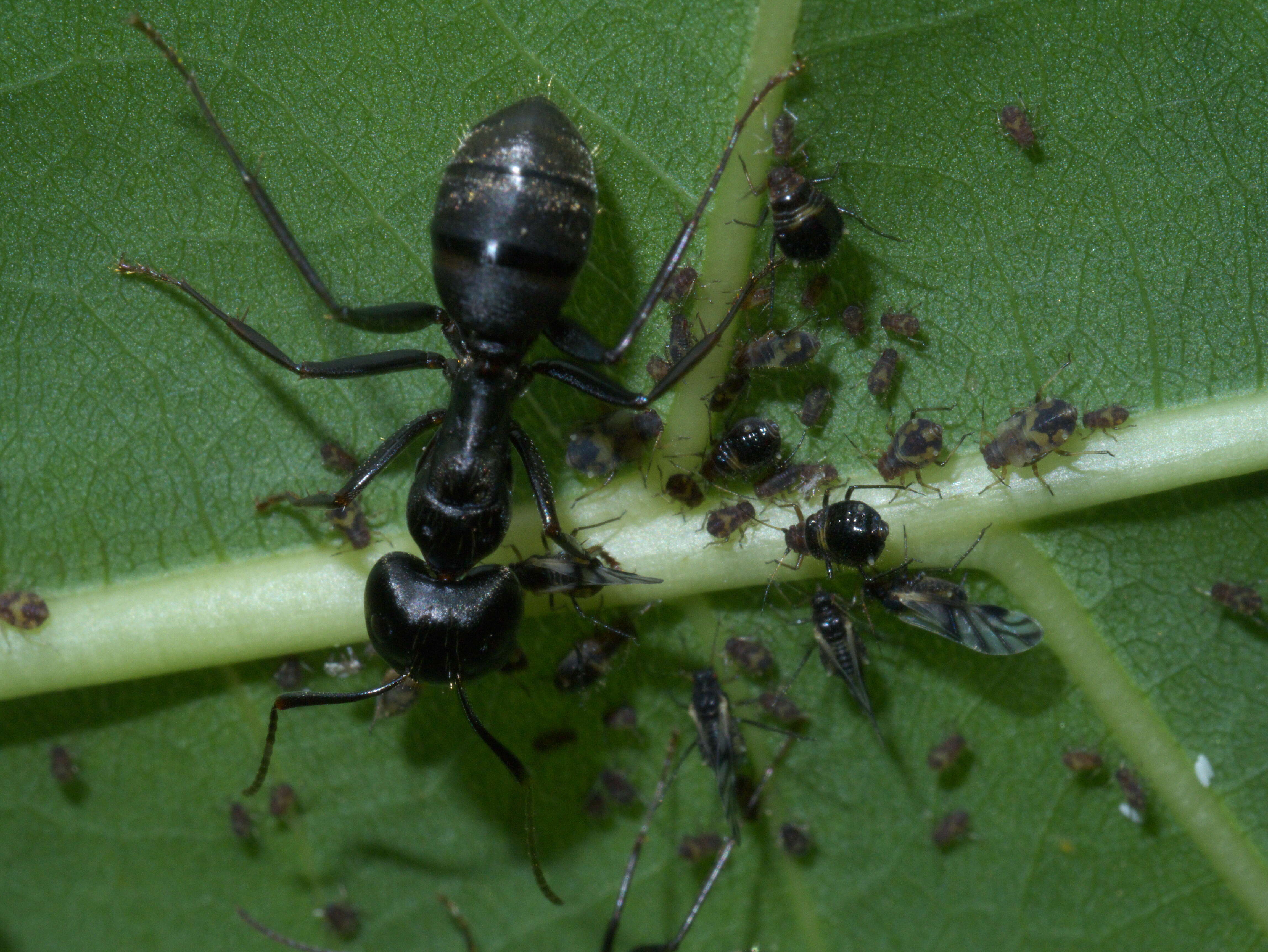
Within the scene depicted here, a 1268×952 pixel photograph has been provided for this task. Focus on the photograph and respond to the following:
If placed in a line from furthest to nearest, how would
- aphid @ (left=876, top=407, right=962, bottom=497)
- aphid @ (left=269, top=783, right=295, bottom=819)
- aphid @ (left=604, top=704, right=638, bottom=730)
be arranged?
1. aphid @ (left=269, top=783, right=295, bottom=819)
2. aphid @ (left=604, top=704, right=638, bottom=730)
3. aphid @ (left=876, top=407, right=962, bottom=497)

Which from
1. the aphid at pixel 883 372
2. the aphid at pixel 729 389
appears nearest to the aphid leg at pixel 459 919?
the aphid at pixel 729 389

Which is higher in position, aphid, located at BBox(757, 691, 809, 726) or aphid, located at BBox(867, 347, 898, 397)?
aphid, located at BBox(867, 347, 898, 397)

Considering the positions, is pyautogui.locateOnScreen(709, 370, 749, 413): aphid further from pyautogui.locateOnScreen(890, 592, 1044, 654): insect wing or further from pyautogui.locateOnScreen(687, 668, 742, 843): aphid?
pyautogui.locateOnScreen(687, 668, 742, 843): aphid

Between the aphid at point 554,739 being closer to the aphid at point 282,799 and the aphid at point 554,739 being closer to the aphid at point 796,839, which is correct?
the aphid at point 796,839

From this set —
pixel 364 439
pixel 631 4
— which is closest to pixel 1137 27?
pixel 631 4

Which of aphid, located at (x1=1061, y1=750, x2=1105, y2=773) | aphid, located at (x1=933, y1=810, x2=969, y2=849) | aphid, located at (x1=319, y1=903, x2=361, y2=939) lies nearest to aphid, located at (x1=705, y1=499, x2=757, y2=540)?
aphid, located at (x1=933, y1=810, x2=969, y2=849)

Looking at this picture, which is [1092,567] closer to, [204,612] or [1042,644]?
[1042,644]
